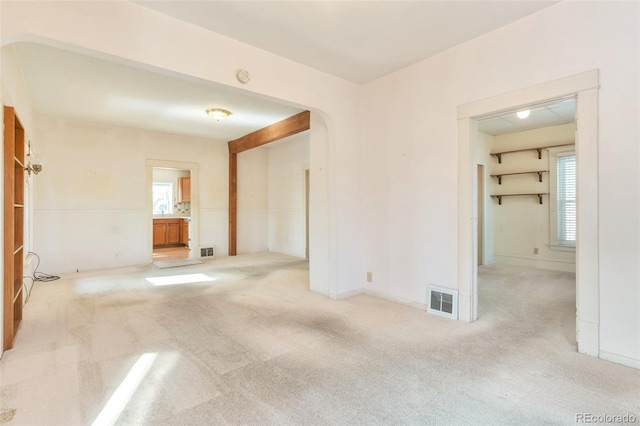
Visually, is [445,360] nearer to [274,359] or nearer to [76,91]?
[274,359]

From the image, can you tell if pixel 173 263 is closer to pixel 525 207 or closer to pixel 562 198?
pixel 525 207

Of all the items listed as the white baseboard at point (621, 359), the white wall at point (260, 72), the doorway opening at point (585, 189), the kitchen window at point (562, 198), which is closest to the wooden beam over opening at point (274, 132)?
the white wall at point (260, 72)

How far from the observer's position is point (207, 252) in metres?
7.30

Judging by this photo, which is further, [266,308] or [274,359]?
[266,308]

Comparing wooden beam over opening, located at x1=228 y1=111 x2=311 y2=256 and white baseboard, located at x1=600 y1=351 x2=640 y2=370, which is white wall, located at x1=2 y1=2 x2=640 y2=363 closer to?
white baseboard, located at x1=600 y1=351 x2=640 y2=370

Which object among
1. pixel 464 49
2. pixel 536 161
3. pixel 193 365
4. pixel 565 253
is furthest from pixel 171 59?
pixel 565 253

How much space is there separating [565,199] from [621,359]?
13.8ft

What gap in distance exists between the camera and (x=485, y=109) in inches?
116

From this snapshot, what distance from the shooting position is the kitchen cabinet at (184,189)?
10.0 metres

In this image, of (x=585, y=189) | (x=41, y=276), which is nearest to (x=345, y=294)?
(x=585, y=189)

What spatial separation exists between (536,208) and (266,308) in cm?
538

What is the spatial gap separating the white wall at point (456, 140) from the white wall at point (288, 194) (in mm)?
3276

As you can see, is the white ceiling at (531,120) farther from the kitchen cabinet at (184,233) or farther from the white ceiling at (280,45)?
the kitchen cabinet at (184,233)

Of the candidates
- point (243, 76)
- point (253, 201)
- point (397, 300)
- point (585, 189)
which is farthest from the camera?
point (253, 201)
